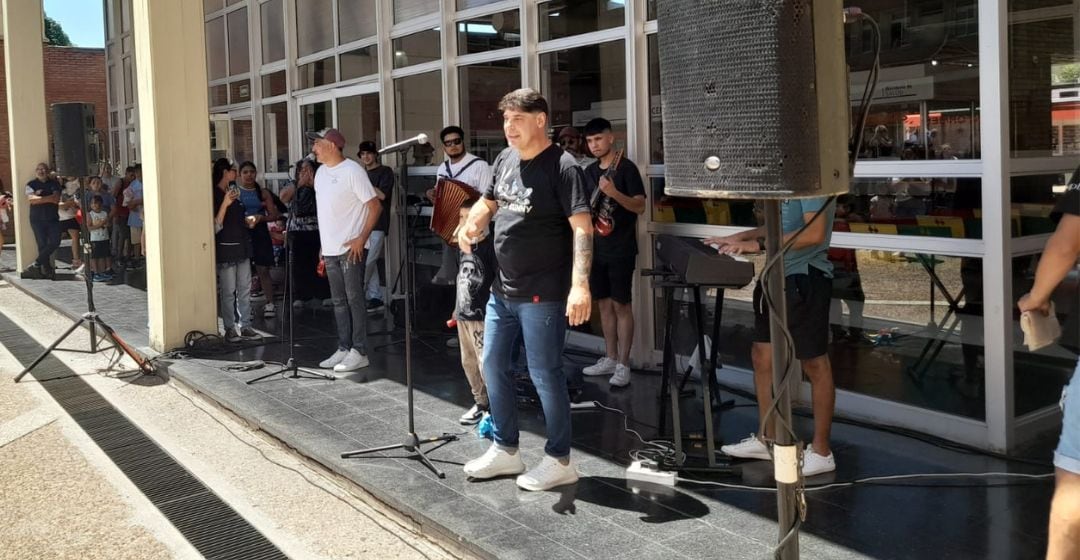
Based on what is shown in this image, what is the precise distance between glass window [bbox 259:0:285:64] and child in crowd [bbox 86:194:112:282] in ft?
12.9

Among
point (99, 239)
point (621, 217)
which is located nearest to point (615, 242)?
point (621, 217)

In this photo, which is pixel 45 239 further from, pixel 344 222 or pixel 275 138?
pixel 344 222

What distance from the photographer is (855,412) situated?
5.58 metres

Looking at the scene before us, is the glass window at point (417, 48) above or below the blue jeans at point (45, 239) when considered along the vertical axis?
above

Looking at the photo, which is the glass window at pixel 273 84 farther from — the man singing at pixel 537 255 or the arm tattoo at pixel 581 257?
the arm tattoo at pixel 581 257

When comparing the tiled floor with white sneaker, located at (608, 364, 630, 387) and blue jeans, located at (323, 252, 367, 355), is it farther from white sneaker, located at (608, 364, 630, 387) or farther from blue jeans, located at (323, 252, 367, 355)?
blue jeans, located at (323, 252, 367, 355)

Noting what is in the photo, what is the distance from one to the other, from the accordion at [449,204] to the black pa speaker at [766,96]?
383 cm

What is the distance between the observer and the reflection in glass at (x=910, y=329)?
5.10 meters

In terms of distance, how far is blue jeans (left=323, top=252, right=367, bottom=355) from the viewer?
7230 mm

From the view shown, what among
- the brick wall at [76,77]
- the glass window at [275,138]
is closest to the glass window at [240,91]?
the glass window at [275,138]

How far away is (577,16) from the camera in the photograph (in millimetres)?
7617

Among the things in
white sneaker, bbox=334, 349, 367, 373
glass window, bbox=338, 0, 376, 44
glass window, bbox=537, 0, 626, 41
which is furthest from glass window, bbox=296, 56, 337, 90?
white sneaker, bbox=334, 349, 367, 373

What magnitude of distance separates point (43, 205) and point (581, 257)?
1348 cm

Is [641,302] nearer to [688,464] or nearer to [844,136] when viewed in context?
[688,464]
